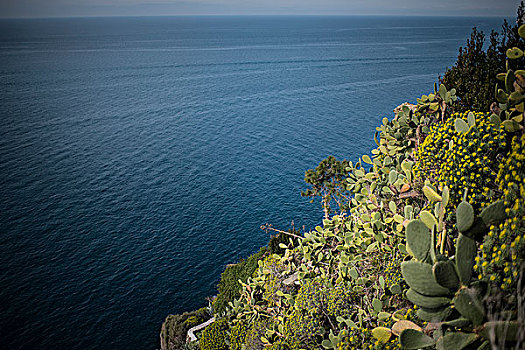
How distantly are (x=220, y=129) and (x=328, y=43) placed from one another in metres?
96.0

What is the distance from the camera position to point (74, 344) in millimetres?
24812

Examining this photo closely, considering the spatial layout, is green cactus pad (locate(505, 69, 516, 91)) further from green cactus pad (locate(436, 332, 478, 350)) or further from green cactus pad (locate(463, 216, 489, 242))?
green cactus pad (locate(436, 332, 478, 350))

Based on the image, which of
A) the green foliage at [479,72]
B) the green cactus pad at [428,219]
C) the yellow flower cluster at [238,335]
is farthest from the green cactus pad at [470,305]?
the yellow flower cluster at [238,335]

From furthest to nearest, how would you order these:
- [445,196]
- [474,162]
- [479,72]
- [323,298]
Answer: [323,298] → [479,72] → [474,162] → [445,196]

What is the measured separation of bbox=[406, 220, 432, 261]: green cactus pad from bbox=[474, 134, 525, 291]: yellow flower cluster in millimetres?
431

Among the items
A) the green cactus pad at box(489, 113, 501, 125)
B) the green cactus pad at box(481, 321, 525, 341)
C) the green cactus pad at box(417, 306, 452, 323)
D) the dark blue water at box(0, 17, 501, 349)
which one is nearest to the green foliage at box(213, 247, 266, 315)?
the dark blue water at box(0, 17, 501, 349)

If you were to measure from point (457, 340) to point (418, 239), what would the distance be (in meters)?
0.87

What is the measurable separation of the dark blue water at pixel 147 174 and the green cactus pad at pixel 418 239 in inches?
1002

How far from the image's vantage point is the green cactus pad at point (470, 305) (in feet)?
9.35

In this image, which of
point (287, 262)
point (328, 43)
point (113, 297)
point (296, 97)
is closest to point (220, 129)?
point (296, 97)

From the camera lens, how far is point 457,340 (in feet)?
9.46

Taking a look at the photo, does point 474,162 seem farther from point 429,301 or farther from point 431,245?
point 429,301

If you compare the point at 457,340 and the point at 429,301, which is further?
the point at 429,301

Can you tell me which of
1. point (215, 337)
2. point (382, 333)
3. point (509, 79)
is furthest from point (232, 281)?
point (509, 79)
